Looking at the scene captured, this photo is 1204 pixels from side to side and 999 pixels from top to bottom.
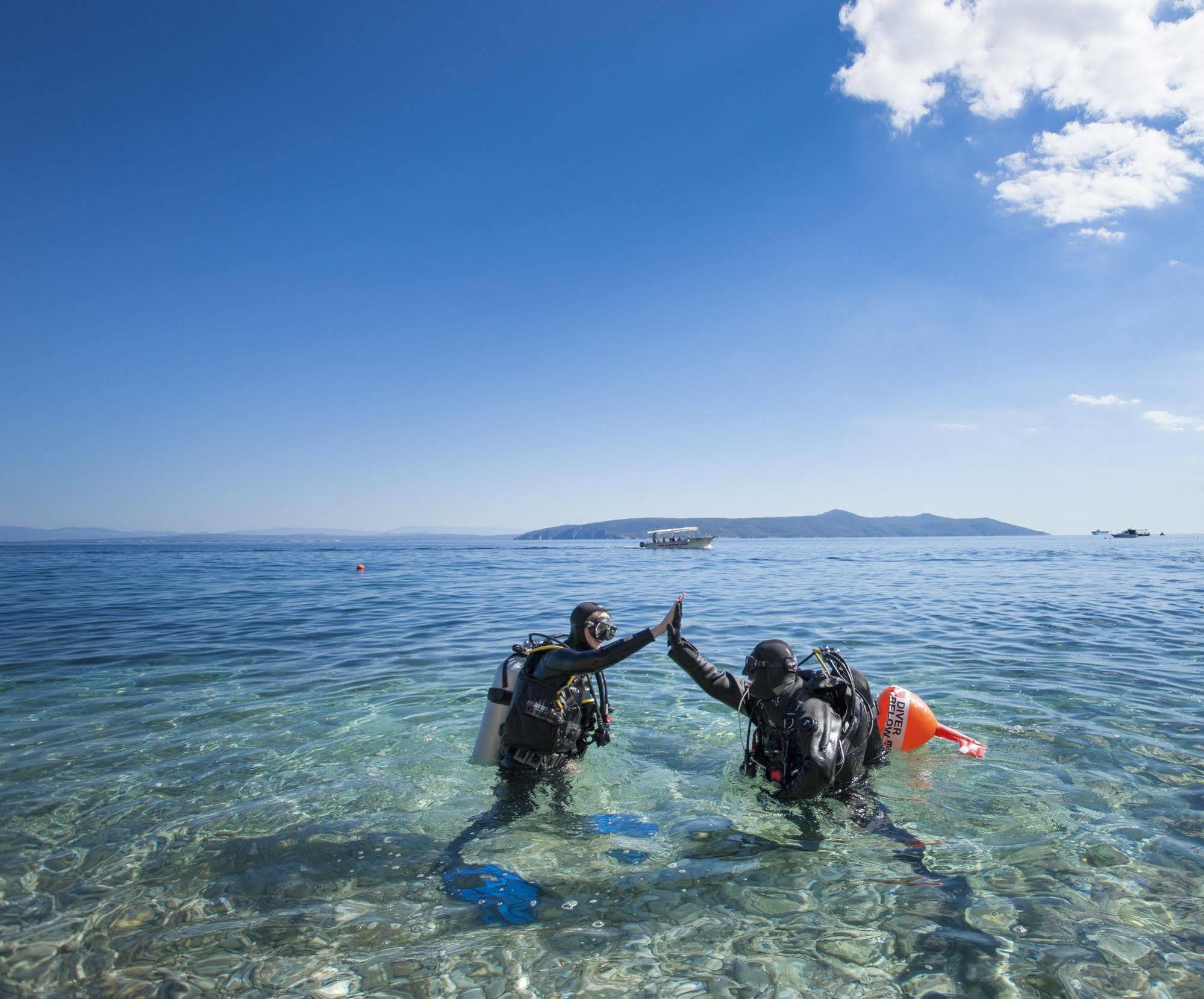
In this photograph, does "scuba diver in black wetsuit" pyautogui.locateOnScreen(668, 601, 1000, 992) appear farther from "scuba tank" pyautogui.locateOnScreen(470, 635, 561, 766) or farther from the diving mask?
"scuba tank" pyautogui.locateOnScreen(470, 635, 561, 766)

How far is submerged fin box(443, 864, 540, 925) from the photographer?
157 inches

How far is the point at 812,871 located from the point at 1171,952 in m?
1.93

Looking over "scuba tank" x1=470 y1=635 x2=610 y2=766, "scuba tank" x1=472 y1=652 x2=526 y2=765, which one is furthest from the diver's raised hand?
"scuba tank" x1=472 y1=652 x2=526 y2=765

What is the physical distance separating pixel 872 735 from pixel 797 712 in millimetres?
1255

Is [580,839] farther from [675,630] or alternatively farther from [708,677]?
[675,630]

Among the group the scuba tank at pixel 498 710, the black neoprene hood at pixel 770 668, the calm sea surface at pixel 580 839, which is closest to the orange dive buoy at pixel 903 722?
the calm sea surface at pixel 580 839

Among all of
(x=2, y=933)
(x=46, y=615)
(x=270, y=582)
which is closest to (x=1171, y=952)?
(x=2, y=933)

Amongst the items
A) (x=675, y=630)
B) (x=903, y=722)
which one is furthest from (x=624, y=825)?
(x=903, y=722)

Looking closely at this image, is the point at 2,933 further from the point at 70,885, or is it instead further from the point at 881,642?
the point at 881,642

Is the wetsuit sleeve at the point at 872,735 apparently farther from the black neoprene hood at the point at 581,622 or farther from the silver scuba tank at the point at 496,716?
the silver scuba tank at the point at 496,716

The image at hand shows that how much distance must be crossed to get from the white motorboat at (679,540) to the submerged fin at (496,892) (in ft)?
237

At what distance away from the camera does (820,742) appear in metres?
4.43

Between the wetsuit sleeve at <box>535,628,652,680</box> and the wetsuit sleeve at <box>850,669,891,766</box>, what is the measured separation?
1.78 meters

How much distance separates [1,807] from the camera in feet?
18.1
